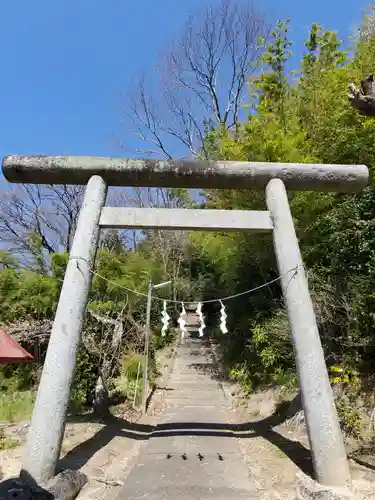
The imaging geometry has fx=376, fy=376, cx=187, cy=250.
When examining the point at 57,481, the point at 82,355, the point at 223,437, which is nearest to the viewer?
the point at 57,481

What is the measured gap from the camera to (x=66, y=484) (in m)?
4.29

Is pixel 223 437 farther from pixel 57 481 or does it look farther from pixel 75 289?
pixel 75 289

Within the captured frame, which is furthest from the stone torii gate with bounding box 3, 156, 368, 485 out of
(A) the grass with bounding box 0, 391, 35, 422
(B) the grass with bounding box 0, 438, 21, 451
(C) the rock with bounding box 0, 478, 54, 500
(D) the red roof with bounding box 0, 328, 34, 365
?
(A) the grass with bounding box 0, 391, 35, 422

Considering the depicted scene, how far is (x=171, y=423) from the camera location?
819cm

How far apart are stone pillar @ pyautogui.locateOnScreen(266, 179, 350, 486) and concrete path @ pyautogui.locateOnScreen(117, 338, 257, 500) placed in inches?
39.4

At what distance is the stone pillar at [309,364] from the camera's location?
433 cm

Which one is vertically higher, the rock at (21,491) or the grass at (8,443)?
the grass at (8,443)

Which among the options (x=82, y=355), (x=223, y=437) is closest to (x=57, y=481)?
(x=223, y=437)

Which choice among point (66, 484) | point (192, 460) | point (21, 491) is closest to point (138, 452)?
point (192, 460)

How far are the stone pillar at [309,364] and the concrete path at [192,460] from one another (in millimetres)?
1000

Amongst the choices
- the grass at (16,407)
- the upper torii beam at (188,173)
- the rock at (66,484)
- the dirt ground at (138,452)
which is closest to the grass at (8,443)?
the dirt ground at (138,452)

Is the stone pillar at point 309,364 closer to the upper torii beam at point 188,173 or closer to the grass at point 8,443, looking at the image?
the upper torii beam at point 188,173

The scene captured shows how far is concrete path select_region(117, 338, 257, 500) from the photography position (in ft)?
15.1

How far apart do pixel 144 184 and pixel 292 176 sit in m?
2.29
